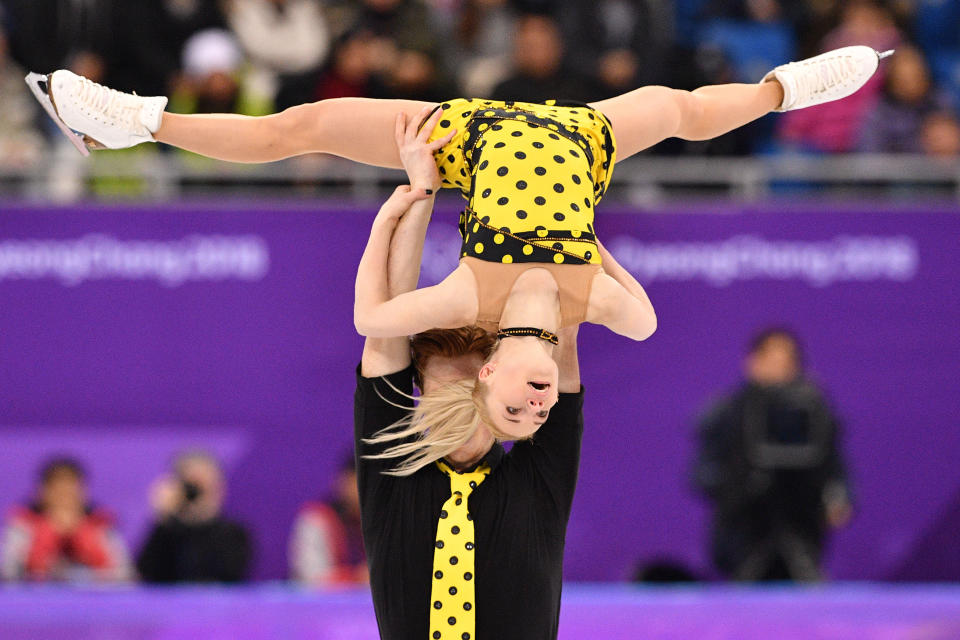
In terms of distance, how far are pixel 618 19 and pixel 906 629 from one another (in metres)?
5.17

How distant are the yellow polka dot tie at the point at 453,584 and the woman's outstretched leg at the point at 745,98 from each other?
6.48 feet

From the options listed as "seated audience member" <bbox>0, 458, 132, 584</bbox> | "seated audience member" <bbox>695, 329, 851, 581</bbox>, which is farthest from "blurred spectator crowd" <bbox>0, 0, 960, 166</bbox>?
"seated audience member" <bbox>0, 458, 132, 584</bbox>

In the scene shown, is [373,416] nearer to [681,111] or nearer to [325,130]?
[325,130]

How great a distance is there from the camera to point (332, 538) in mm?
7816

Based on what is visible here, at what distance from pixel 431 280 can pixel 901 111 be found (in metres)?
3.36

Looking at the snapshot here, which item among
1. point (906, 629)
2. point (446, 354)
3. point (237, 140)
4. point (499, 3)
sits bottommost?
point (906, 629)

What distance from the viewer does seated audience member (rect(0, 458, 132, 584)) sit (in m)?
7.57

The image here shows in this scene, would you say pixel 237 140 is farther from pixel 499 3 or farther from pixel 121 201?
pixel 499 3

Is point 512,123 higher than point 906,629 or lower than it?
higher

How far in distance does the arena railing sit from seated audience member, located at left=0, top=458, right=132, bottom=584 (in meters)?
1.77

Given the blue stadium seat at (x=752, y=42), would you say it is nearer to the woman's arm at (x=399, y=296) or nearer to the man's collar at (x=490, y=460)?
the woman's arm at (x=399, y=296)

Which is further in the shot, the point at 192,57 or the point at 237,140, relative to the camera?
the point at 192,57

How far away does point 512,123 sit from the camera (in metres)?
4.52

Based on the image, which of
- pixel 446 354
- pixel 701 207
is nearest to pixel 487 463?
pixel 446 354
